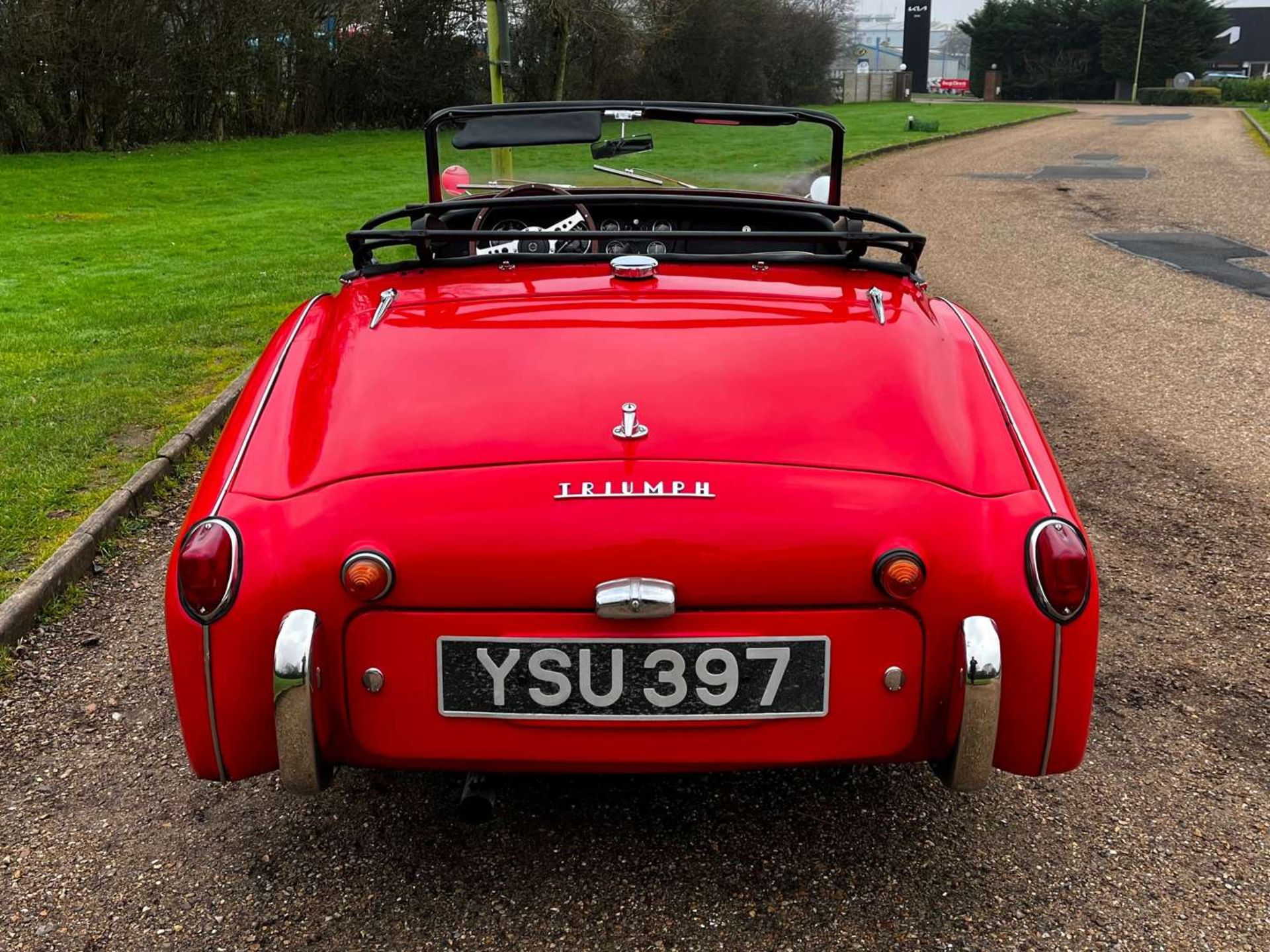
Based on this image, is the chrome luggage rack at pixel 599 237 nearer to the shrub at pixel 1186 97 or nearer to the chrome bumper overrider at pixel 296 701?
the chrome bumper overrider at pixel 296 701

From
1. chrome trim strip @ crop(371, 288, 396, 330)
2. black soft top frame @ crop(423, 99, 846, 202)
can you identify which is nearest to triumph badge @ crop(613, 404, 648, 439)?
chrome trim strip @ crop(371, 288, 396, 330)

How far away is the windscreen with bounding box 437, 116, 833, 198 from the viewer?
4008 millimetres

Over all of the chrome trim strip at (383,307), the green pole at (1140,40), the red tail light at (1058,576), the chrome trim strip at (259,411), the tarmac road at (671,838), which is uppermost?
the green pole at (1140,40)

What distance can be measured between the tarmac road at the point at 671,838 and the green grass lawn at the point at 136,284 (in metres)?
1.22

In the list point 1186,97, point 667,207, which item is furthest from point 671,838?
point 1186,97

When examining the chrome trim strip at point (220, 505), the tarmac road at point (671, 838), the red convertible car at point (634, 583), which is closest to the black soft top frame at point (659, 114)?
the chrome trim strip at point (220, 505)

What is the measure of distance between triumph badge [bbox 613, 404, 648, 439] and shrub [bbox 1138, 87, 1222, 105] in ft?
183

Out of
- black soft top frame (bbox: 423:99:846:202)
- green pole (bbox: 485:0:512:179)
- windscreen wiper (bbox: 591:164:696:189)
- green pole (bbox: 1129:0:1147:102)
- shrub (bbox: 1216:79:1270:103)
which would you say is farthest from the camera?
green pole (bbox: 1129:0:1147:102)

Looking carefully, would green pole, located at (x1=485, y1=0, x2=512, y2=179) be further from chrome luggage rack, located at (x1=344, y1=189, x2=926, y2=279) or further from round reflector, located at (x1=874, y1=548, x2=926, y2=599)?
round reflector, located at (x1=874, y1=548, x2=926, y2=599)

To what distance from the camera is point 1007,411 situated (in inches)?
98.3

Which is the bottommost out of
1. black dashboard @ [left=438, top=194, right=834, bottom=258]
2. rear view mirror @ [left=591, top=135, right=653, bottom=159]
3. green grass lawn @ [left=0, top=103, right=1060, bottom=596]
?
green grass lawn @ [left=0, top=103, right=1060, bottom=596]

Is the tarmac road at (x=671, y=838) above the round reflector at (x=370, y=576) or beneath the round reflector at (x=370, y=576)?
beneath

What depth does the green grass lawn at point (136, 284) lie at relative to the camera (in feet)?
16.0

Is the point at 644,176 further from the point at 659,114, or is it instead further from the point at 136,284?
the point at 136,284
